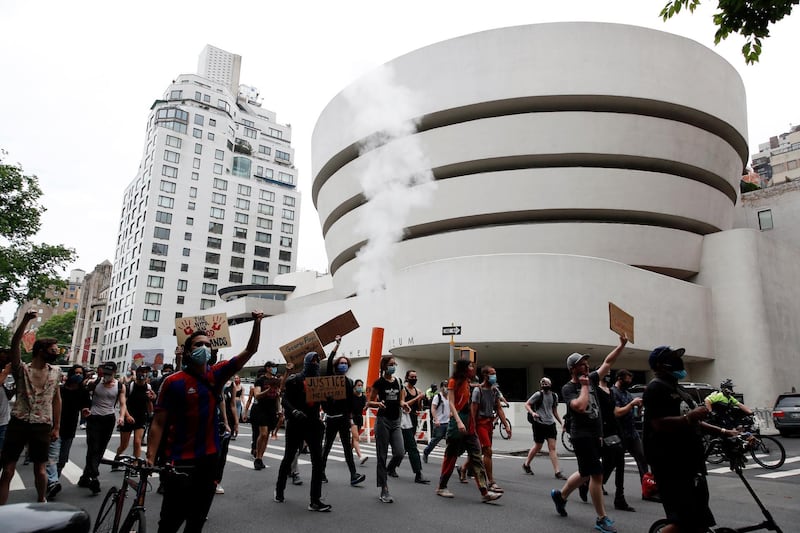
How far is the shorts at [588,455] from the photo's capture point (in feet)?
17.6

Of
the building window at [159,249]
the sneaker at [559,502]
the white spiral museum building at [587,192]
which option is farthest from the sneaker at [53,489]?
the building window at [159,249]

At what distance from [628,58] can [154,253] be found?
55362 millimetres

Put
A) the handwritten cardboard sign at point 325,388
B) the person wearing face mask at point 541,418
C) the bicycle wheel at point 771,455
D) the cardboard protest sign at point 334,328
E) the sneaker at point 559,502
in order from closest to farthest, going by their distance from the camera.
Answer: the sneaker at point 559,502, the handwritten cardboard sign at point 325,388, the cardboard protest sign at point 334,328, the person wearing face mask at point 541,418, the bicycle wheel at point 771,455

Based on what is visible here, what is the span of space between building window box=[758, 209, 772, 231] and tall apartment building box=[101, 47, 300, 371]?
5549 centimetres

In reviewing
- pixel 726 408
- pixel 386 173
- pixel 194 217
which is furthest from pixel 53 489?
pixel 194 217

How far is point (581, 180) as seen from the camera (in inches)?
1088

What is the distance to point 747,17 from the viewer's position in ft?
21.9

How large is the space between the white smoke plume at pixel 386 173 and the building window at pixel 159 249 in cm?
4037

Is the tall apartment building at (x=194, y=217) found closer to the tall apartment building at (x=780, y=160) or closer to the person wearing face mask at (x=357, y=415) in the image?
the person wearing face mask at (x=357, y=415)

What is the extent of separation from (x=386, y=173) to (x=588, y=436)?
26739 mm

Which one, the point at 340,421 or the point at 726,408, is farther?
the point at 726,408

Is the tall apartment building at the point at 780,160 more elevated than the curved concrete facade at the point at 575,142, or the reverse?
the tall apartment building at the point at 780,160

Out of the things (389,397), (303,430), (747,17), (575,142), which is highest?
(575,142)

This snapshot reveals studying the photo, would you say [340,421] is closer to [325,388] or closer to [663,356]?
[325,388]
